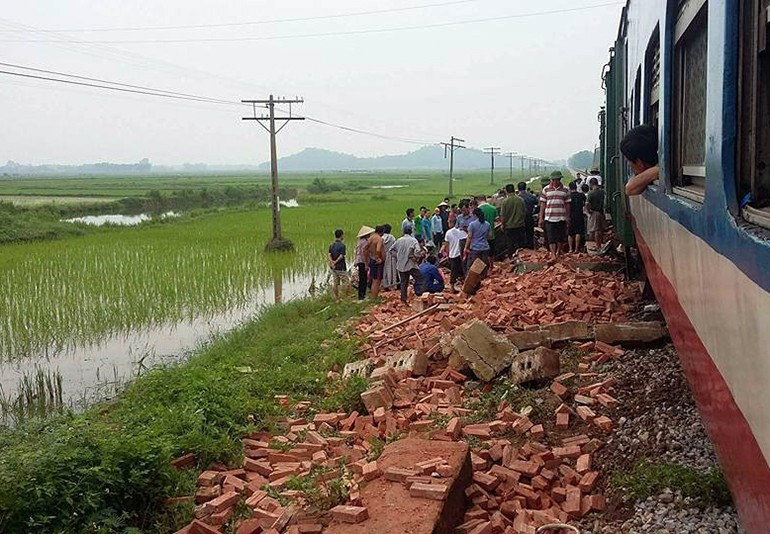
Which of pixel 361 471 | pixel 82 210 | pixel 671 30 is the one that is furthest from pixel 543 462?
pixel 82 210

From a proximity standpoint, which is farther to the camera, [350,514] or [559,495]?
[559,495]

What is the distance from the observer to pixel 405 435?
5219 millimetres

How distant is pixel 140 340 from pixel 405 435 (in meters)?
8.18

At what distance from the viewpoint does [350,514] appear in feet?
12.3

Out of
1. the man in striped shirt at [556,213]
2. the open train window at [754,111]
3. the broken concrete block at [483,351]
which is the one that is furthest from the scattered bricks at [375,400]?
the man in striped shirt at [556,213]

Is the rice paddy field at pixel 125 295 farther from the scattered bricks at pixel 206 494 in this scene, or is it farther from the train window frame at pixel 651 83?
the train window frame at pixel 651 83

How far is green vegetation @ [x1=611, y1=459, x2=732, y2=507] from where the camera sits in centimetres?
346

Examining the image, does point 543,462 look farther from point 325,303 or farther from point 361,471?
point 325,303

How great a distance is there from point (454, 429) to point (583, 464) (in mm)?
947

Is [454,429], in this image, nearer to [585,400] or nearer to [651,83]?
[585,400]

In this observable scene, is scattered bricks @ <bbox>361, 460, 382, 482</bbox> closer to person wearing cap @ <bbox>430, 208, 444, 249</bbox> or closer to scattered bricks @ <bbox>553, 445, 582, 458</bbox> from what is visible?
scattered bricks @ <bbox>553, 445, 582, 458</bbox>

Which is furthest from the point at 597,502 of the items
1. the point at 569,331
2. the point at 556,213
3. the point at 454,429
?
the point at 556,213

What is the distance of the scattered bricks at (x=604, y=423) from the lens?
4.66 m

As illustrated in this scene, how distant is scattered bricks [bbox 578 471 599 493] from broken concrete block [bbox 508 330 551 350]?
2.49 m
